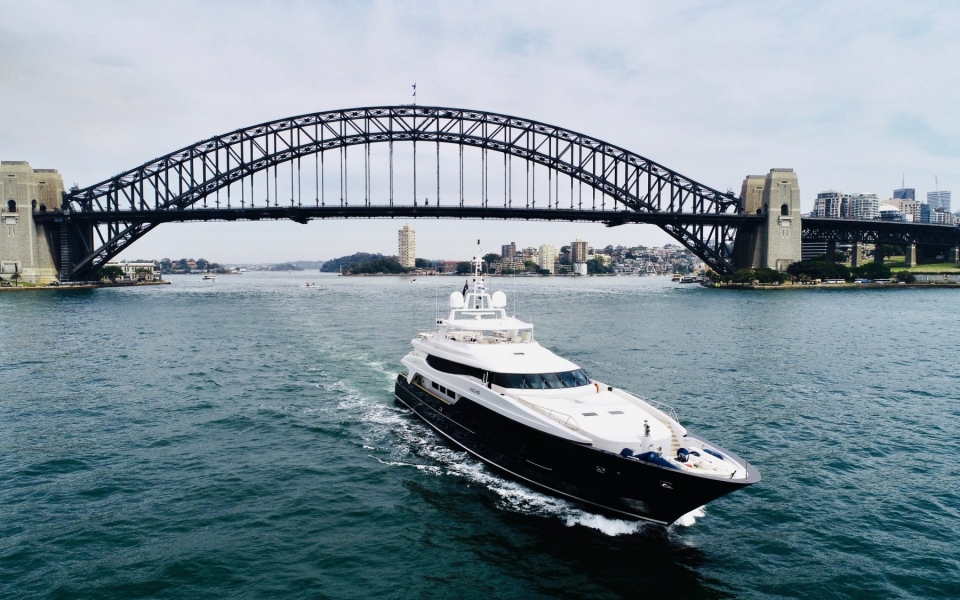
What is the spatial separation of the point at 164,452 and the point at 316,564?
1007cm

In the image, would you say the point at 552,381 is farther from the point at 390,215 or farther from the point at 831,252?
the point at 831,252

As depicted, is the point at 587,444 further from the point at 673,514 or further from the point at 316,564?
the point at 316,564

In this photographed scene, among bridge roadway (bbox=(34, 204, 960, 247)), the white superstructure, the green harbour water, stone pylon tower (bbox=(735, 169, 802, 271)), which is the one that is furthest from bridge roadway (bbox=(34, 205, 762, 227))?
the white superstructure

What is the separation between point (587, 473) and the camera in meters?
14.6

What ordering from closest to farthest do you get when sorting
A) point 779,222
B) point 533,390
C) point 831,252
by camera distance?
point 533,390, point 779,222, point 831,252

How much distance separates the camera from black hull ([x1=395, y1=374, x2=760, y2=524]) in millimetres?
13227

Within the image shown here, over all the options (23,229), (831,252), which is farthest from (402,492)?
(831,252)

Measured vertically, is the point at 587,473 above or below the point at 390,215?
below

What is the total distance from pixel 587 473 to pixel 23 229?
432ft

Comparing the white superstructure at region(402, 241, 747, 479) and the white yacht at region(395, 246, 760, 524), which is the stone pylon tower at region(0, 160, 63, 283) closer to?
the white superstructure at region(402, 241, 747, 479)

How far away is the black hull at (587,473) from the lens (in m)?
13.2

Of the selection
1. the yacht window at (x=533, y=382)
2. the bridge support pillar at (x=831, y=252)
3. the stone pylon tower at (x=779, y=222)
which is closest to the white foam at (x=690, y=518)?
the yacht window at (x=533, y=382)

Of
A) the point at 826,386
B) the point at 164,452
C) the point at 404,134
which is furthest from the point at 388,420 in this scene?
the point at 404,134

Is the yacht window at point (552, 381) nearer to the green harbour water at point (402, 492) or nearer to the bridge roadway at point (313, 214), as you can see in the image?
the green harbour water at point (402, 492)
